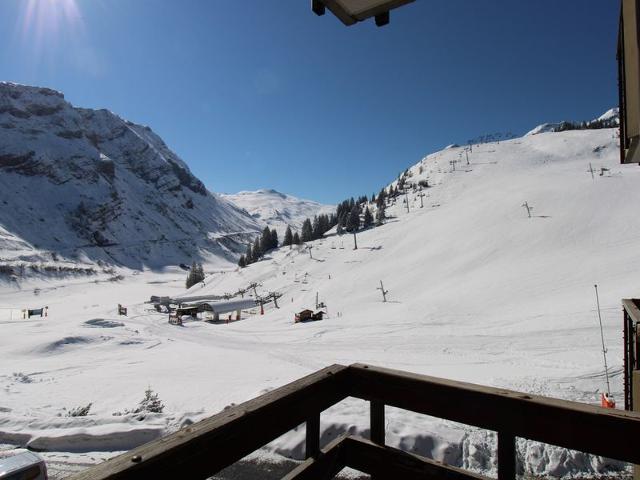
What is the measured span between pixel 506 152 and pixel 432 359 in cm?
13258

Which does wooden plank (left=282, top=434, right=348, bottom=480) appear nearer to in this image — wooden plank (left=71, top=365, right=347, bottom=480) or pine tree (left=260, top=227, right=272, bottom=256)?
wooden plank (left=71, top=365, right=347, bottom=480)

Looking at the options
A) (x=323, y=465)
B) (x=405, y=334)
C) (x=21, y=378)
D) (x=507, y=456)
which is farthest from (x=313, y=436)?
(x=405, y=334)

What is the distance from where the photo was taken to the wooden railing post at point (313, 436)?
2361 mm

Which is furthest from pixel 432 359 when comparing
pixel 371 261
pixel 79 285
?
pixel 79 285

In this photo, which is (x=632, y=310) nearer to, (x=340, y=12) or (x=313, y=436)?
(x=313, y=436)

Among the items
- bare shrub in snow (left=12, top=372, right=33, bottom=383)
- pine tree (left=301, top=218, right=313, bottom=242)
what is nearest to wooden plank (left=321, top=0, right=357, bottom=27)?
bare shrub in snow (left=12, top=372, right=33, bottom=383)

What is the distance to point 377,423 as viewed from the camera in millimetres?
2557

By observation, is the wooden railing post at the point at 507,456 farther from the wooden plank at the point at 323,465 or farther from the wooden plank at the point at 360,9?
the wooden plank at the point at 360,9

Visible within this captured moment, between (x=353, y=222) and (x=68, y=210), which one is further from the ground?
(x=68, y=210)

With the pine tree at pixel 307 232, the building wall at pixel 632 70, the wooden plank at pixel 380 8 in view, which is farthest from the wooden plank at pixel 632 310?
the pine tree at pixel 307 232

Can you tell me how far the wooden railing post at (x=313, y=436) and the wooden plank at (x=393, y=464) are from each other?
0.90 feet

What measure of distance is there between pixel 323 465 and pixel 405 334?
23.3m

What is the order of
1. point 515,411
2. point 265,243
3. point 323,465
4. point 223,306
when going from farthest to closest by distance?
point 265,243
point 223,306
point 323,465
point 515,411

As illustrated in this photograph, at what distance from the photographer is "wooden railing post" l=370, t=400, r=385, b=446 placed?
99.3 inches
